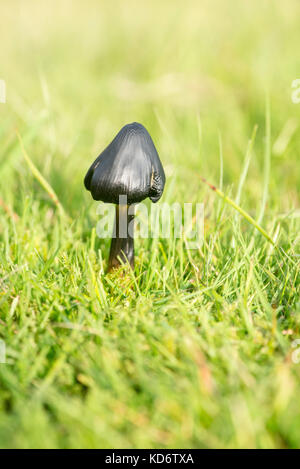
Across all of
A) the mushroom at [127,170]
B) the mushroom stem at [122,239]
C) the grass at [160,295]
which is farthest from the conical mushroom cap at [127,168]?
the grass at [160,295]

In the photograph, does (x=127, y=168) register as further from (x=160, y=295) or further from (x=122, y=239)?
(x=160, y=295)

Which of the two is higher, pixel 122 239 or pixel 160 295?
pixel 122 239

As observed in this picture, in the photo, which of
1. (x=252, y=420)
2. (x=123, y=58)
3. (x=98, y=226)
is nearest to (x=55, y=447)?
(x=252, y=420)

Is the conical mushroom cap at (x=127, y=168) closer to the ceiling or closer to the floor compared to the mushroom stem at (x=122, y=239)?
closer to the ceiling

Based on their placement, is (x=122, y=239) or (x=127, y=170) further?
(x=122, y=239)

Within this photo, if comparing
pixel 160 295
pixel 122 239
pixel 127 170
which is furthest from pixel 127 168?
pixel 160 295

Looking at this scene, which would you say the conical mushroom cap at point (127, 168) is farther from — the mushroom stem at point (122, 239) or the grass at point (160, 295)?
the grass at point (160, 295)

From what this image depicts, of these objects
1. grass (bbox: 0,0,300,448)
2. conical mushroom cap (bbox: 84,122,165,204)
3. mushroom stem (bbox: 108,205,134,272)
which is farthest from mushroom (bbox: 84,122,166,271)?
grass (bbox: 0,0,300,448)
